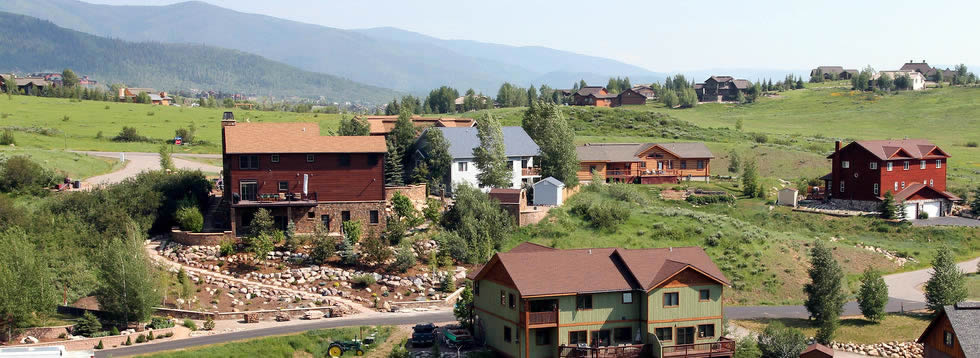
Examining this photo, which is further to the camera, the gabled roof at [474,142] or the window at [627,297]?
the gabled roof at [474,142]

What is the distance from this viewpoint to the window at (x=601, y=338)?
41125 millimetres

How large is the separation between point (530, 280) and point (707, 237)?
23589mm

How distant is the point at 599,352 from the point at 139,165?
5090 cm

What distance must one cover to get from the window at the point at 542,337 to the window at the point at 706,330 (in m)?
6.81

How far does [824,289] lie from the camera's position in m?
48.4

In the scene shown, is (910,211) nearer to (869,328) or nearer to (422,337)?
(869,328)

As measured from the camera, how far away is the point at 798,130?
14025 centimetres

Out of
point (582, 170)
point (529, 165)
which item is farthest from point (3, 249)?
point (582, 170)

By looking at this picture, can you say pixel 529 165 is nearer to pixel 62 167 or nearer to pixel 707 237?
pixel 707 237

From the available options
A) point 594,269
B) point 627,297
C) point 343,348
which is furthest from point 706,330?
point 343,348

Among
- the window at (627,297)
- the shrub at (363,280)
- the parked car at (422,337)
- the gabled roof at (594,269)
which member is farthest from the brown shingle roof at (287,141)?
the window at (627,297)

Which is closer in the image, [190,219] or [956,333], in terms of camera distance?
[956,333]

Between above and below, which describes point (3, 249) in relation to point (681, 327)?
above

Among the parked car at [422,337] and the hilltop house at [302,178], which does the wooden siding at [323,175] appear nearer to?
the hilltop house at [302,178]
